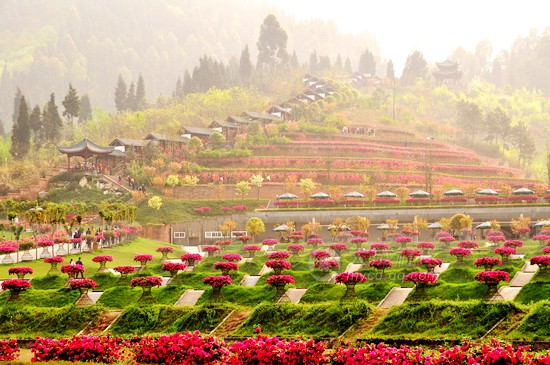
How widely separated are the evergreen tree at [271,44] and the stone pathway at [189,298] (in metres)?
132

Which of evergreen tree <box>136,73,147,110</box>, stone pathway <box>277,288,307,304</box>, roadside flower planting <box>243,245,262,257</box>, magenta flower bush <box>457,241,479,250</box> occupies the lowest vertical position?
roadside flower planting <box>243,245,262,257</box>

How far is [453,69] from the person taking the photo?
580ft

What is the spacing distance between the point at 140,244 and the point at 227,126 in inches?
1966

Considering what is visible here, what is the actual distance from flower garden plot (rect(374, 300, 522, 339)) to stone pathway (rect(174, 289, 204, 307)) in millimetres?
10122

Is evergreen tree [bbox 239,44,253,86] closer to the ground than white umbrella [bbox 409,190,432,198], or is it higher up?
higher up

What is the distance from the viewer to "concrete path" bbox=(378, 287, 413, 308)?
29.9m

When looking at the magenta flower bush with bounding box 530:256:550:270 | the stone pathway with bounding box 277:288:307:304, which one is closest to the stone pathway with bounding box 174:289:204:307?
the stone pathway with bounding box 277:288:307:304

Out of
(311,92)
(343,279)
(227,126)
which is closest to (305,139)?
(227,126)

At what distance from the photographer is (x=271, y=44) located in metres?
165

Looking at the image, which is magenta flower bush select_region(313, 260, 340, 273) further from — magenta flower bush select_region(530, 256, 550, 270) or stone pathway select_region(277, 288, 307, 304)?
magenta flower bush select_region(530, 256, 550, 270)

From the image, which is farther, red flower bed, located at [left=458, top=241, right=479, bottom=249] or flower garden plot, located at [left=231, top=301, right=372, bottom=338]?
red flower bed, located at [left=458, top=241, right=479, bottom=249]

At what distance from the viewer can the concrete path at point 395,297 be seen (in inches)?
1178

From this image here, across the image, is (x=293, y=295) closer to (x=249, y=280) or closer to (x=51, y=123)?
(x=249, y=280)

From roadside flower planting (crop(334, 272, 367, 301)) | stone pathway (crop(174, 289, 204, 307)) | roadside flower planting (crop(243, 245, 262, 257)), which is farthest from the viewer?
roadside flower planting (crop(243, 245, 262, 257))
